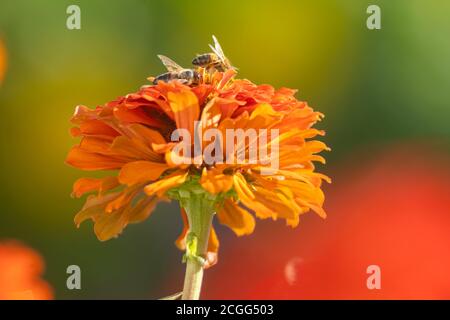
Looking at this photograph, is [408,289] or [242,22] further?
[242,22]

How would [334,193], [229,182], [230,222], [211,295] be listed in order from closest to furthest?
[229,182], [230,222], [211,295], [334,193]

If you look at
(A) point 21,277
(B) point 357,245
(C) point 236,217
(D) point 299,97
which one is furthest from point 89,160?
(D) point 299,97

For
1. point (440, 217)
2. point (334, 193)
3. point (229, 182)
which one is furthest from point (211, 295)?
point (229, 182)

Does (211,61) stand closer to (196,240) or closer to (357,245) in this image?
(196,240)

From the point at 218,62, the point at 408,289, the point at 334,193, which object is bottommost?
the point at 408,289

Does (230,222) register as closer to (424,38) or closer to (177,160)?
(177,160)

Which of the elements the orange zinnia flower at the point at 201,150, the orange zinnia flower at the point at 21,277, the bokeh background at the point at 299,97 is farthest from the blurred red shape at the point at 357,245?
the orange zinnia flower at the point at 201,150
